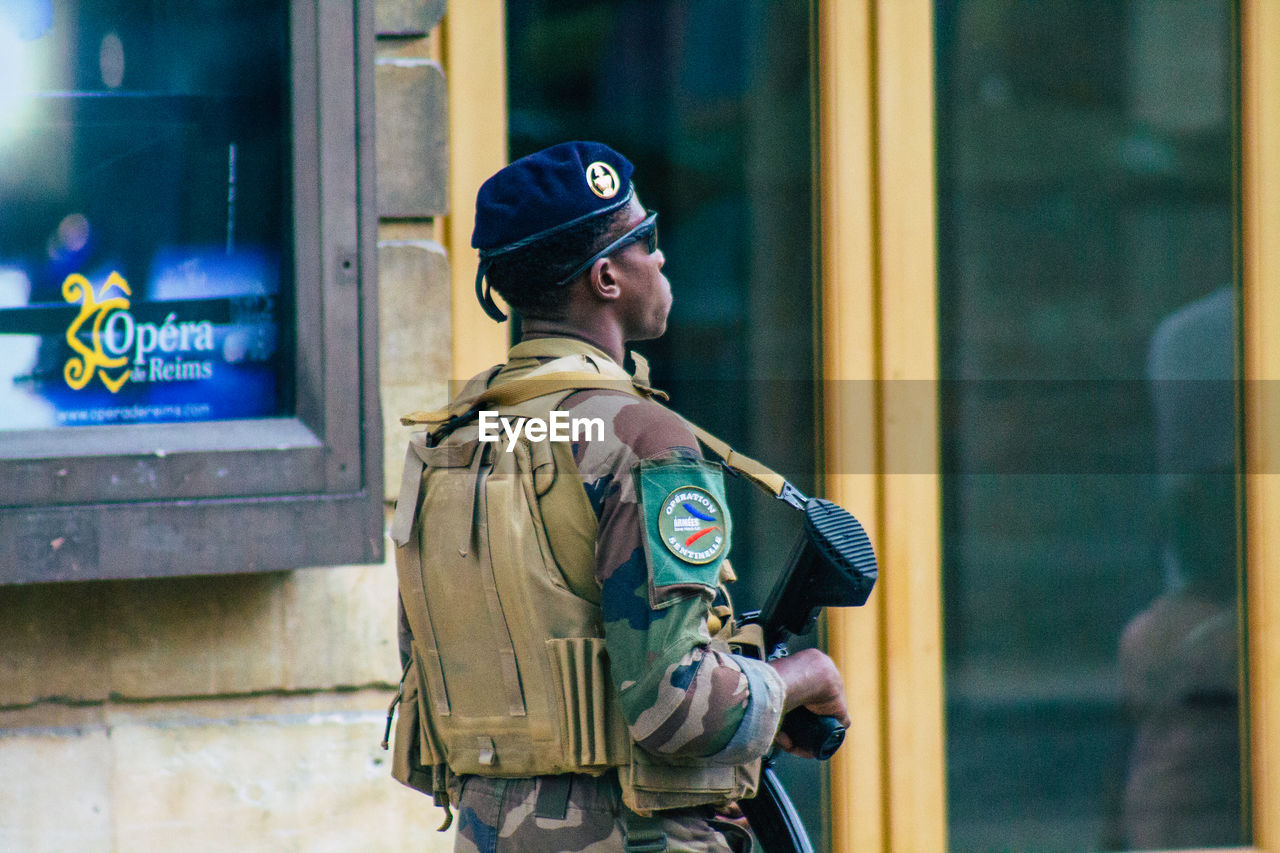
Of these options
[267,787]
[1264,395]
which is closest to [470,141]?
[267,787]

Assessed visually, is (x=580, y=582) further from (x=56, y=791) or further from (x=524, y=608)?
(x=56, y=791)

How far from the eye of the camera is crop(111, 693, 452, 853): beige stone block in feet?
10.1

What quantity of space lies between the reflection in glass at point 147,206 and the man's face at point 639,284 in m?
1.29

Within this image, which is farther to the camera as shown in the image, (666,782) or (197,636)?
(197,636)

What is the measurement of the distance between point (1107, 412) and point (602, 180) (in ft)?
7.97

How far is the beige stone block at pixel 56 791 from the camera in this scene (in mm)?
3039

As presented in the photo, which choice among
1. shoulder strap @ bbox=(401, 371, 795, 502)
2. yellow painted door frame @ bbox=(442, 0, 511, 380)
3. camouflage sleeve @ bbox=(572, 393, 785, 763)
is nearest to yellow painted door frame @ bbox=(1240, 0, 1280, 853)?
yellow painted door frame @ bbox=(442, 0, 511, 380)

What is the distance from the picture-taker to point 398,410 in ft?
10.5

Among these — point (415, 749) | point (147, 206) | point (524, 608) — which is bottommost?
point (415, 749)

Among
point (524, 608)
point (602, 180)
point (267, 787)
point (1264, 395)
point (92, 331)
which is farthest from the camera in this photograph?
point (1264, 395)

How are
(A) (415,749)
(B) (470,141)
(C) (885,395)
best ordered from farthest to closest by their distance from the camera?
(C) (885,395)
(B) (470,141)
(A) (415,749)

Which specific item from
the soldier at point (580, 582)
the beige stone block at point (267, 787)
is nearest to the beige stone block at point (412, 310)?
the beige stone block at point (267, 787)

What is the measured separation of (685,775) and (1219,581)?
104 inches

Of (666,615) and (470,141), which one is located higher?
(470,141)
